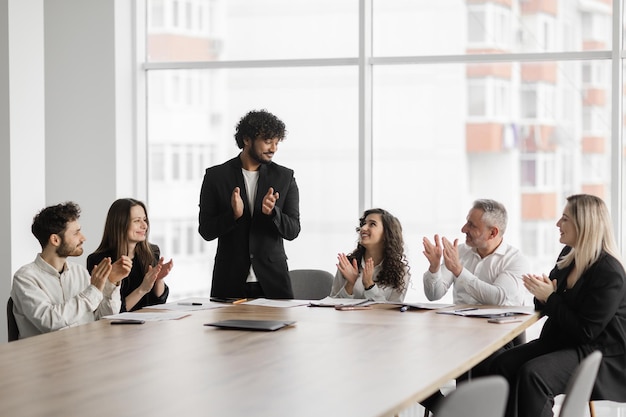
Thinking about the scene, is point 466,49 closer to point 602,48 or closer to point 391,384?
point 602,48

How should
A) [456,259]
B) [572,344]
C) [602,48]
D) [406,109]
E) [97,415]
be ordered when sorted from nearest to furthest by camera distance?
1. [97,415]
2. [572,344]
3. [456,259]
4. [602,48]
5. [406,109]

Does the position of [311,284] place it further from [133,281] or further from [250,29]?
[250,29]

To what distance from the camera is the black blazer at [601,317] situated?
3990mm

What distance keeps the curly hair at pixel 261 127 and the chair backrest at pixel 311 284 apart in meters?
0.87

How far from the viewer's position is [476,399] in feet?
6.81

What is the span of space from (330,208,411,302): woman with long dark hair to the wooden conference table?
62 cm

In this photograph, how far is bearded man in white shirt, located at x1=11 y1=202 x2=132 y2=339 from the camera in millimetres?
4012

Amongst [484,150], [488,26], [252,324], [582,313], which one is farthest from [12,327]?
[488,26]

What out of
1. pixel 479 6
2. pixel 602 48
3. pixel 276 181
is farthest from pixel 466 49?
pixel 276 181

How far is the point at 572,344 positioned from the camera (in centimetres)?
422

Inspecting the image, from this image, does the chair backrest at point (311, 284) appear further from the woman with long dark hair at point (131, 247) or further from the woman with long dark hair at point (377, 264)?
the woman with long dark hair at point (131, 247)

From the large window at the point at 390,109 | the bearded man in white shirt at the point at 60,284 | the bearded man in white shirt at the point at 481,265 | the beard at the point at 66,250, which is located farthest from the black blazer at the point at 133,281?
the large window at the point at 390,109

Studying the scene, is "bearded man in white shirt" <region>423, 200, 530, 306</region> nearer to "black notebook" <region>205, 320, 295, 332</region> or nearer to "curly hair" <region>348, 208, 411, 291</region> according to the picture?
"curly hair" <region>348, 208, 411, 291</region>

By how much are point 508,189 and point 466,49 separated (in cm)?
100
